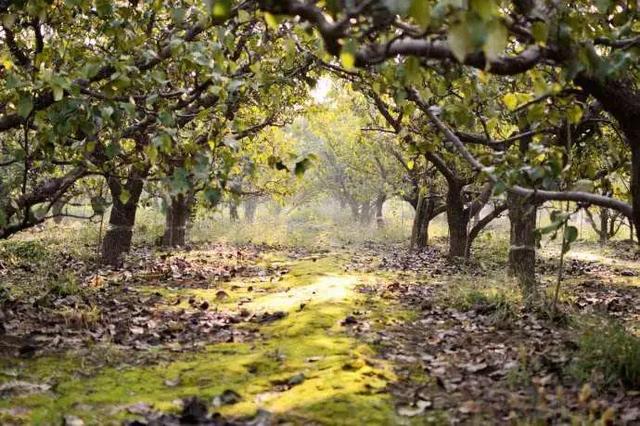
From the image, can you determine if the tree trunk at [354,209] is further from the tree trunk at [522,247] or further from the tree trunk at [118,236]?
the tree trunk at [522,247]

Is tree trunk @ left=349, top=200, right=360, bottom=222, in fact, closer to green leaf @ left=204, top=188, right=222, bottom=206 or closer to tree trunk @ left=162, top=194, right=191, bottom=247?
tree trunk @ left=162, top=194, right=191, bottom=247

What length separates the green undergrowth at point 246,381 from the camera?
375cm

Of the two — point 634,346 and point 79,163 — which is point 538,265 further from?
point 79,163

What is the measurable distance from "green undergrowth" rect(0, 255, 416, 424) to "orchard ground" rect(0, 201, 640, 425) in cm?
2

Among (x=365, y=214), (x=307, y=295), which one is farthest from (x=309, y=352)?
(x=365, y=214)

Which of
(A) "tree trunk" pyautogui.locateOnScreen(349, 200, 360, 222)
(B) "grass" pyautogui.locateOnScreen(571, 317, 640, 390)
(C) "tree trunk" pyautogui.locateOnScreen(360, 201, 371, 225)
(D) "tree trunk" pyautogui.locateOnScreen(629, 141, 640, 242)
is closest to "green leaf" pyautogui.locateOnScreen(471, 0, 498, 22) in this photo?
(D) "tree trunk" pyautogui.locateOnScreen(629, 141, 640, 242)

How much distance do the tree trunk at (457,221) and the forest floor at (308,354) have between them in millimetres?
5303

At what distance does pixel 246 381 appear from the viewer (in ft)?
14.6

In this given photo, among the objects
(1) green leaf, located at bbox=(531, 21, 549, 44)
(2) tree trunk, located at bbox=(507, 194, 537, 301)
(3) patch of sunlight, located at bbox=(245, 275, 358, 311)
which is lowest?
(3) patch of sunlight, located at bbox=(245, 275, 358, 311)

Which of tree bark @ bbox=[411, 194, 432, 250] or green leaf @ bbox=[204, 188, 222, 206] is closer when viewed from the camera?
green leaf @ bbox=[204, 188, 222, 206]

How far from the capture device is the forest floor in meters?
3.77

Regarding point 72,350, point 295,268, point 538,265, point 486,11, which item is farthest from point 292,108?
point 486,11

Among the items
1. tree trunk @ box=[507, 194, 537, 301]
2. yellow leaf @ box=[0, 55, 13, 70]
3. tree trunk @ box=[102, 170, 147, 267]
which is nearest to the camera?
yellow leaf @ box=[0, 55, 13, 70]

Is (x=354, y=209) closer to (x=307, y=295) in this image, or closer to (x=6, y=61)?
(x=307, y=295)
